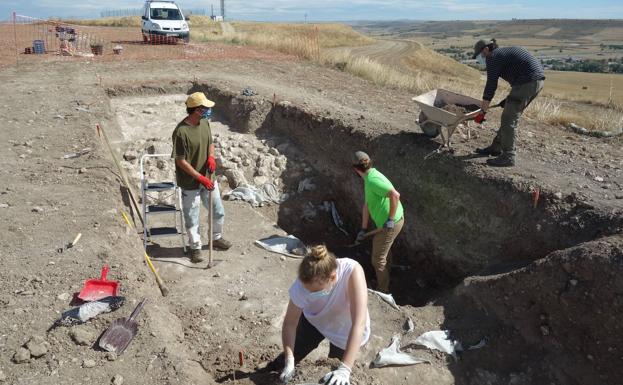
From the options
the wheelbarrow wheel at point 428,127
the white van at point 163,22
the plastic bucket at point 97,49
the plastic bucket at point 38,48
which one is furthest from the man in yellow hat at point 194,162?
the white van at point 163,22

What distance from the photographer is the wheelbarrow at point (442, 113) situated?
6583mm

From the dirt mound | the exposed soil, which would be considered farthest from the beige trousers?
the dirt mound

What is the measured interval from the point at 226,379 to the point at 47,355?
1486 mm

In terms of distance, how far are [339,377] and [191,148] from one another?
136 inches

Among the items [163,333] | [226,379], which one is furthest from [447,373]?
[163,333]

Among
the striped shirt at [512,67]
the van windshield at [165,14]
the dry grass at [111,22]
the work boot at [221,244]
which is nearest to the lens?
the striped shirt at [512,67]

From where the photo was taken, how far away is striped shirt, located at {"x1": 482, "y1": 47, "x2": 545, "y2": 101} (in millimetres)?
6051

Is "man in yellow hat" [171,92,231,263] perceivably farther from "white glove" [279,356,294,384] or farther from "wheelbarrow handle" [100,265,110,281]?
"white glove" [279,356,294,384]

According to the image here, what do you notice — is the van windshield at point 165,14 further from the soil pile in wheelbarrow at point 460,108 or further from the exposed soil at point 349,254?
the soil pile in wheelbarrow at point 460,108

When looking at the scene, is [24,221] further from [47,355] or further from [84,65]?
[84,65]

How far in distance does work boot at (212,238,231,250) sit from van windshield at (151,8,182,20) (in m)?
17.1

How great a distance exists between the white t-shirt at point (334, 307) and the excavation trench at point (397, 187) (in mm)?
2950

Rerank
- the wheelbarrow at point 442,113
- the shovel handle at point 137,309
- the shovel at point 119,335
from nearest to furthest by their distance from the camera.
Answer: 1. the shovel at point 119,335
2. the shovel handle at point 137,309
3. the wheelbarrow at point 442,113

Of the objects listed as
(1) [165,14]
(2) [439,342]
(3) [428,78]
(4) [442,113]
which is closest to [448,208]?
(4) [442,113]
